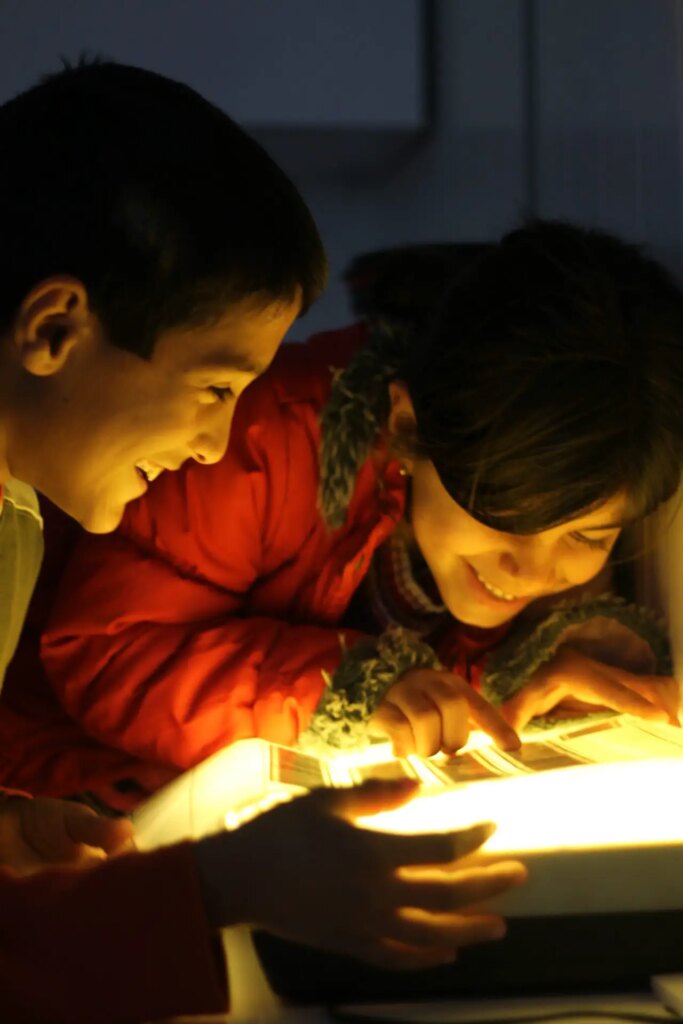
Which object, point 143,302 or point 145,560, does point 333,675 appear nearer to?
point 145,560

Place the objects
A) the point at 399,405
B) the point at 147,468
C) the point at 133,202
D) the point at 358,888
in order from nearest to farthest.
Answer: the point at 358,888 < the point at 133,202 < the point at 147,468 < the point at 399,405

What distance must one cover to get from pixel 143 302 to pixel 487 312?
0.68 feet

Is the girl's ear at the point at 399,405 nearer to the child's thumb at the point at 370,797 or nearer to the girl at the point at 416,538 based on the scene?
Result: the girl at the point at 416,538

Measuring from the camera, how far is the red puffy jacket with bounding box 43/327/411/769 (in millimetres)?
733

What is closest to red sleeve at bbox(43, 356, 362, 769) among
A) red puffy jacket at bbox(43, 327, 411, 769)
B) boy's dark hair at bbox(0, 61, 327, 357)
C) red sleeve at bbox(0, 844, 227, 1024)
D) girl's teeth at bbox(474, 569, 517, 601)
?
red puffy jacket at bbox(43, 327, 411, 769)

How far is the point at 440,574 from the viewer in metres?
0.75

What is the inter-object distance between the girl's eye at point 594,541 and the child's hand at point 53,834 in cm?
31

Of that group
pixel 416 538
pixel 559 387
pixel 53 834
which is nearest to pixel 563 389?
pixel 559 387

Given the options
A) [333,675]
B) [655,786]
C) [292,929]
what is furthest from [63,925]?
[333,675]

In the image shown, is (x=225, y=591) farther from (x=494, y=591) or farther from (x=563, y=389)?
(x=563, y=389)

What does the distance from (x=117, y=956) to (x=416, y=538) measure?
456 millimetres

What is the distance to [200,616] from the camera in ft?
2.55

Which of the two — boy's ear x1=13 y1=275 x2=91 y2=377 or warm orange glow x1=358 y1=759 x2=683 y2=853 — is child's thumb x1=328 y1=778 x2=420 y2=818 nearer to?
warm orange glow x1=358 y1=759 x2=683 y2=853

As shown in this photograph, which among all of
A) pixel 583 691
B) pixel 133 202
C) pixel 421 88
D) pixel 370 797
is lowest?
pixel 583 691
